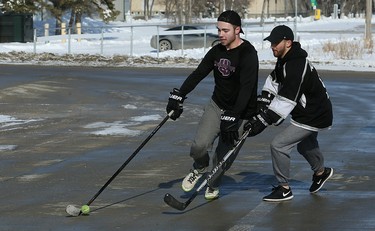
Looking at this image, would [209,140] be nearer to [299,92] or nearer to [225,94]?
[225,94]

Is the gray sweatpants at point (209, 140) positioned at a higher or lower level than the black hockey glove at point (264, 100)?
lower

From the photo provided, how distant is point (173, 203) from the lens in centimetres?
822

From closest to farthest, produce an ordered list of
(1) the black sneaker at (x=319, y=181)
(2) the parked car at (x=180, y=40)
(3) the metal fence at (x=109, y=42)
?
(1) the black sneaker at (x=319, y=181) → (3) the metal fence at (x=109, y=42) → (2) the parked car at (x=180, y=40)

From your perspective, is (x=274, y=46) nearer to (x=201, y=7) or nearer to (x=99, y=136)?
(x=99, y=136)

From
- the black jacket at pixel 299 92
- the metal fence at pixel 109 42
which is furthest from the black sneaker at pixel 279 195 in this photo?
the metal fence at pixel 109 42

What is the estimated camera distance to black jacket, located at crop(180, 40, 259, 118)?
8594mm

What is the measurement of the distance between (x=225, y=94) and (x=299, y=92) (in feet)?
2.25

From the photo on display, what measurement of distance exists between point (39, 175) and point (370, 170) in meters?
3.75

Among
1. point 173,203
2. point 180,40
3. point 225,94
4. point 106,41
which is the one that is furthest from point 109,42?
point 173,203

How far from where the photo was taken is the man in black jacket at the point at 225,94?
8602 mm

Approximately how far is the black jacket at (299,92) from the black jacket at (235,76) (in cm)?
24

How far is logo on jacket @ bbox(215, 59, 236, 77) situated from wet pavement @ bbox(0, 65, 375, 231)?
1223 mm

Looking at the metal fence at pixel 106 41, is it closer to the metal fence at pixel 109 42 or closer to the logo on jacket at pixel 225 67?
the metal fence at pixel 109 42

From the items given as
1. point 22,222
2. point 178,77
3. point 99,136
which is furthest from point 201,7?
point 22,222
